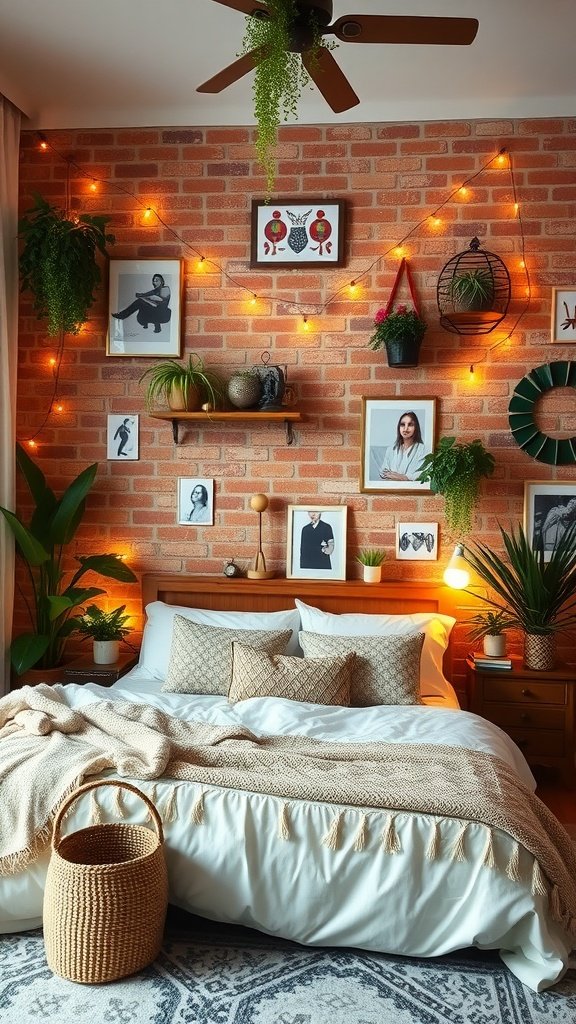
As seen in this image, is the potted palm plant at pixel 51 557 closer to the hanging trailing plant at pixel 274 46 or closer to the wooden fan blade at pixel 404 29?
the hanging trailing plant at pixel 274 46

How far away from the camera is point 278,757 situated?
8.59 ft

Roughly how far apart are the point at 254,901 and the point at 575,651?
2.25 meters

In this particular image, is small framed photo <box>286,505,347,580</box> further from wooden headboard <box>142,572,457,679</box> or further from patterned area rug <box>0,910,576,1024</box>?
patterned area rug <box>0,910,576,1024</box>

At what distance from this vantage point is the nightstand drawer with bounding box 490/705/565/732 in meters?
3.66

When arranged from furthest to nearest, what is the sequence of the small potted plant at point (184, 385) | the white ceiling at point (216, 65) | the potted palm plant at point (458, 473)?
1. the small potted plant at point (184, 385)
2. the potted palm plant at point (458, 473)
3. the white ceiling at point (216, 65)

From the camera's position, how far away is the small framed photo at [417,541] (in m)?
4.05

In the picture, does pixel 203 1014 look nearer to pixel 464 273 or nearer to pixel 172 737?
pixel 172 737

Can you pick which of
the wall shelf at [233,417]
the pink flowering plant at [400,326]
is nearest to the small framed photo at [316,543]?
the wall shelf at [233,417]

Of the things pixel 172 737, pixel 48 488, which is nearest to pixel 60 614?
pixel 48 488

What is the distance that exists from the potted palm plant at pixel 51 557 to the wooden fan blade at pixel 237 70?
1.86 meters

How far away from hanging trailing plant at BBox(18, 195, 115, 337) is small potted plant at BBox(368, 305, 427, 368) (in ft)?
4.55

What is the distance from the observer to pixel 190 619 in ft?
12.7

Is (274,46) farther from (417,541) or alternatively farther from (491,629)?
(491,629)

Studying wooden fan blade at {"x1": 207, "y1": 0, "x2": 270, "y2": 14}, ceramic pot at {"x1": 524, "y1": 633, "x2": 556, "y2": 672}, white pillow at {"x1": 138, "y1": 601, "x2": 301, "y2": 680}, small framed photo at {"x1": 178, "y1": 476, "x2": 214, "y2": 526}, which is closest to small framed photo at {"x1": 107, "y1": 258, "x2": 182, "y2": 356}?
small framed photo at {"x1": 178, "y1": 476, "x2": 214, "y2": 526}
